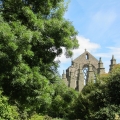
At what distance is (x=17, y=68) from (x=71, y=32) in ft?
9.36

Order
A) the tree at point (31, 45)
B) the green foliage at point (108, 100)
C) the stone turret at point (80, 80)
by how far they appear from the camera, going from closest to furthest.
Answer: the tree at point (31, 45)
the green foliage at point (108, 100)
the stone turret at point (80, 80)

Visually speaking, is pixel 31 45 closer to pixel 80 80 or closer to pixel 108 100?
pixel 108 100

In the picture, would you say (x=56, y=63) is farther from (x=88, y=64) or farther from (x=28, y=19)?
(x=88, y=64)

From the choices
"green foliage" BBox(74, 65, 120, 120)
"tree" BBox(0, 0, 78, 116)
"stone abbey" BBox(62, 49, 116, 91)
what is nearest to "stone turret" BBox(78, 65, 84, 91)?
"stone abbey" BBox(62, 49, 116, 91)

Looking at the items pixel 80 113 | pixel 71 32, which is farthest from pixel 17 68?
pixel 80 113

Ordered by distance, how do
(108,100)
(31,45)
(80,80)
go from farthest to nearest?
(80,80)
(108,100)
(31,45)

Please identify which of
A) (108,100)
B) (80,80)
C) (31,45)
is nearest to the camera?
(31,45)

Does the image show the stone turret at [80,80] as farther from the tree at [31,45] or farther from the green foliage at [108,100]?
the tree at [31,45]

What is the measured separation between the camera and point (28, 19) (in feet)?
33.0

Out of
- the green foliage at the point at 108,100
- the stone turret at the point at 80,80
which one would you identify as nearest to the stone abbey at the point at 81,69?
the stone turret at the point at 80,80

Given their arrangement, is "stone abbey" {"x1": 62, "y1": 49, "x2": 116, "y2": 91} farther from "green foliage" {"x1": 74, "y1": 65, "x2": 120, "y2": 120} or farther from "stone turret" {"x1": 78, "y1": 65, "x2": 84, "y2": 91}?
"green foliage" {"x1": 74, "y1": 65, "x2": 120, "y2": 120}

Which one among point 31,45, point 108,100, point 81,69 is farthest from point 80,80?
point 31,45

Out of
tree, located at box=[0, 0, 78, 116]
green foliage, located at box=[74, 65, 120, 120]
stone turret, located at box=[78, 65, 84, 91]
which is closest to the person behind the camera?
tree, located at box=[0, 0, 78, 116]

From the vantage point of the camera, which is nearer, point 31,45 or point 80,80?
point 31,45
